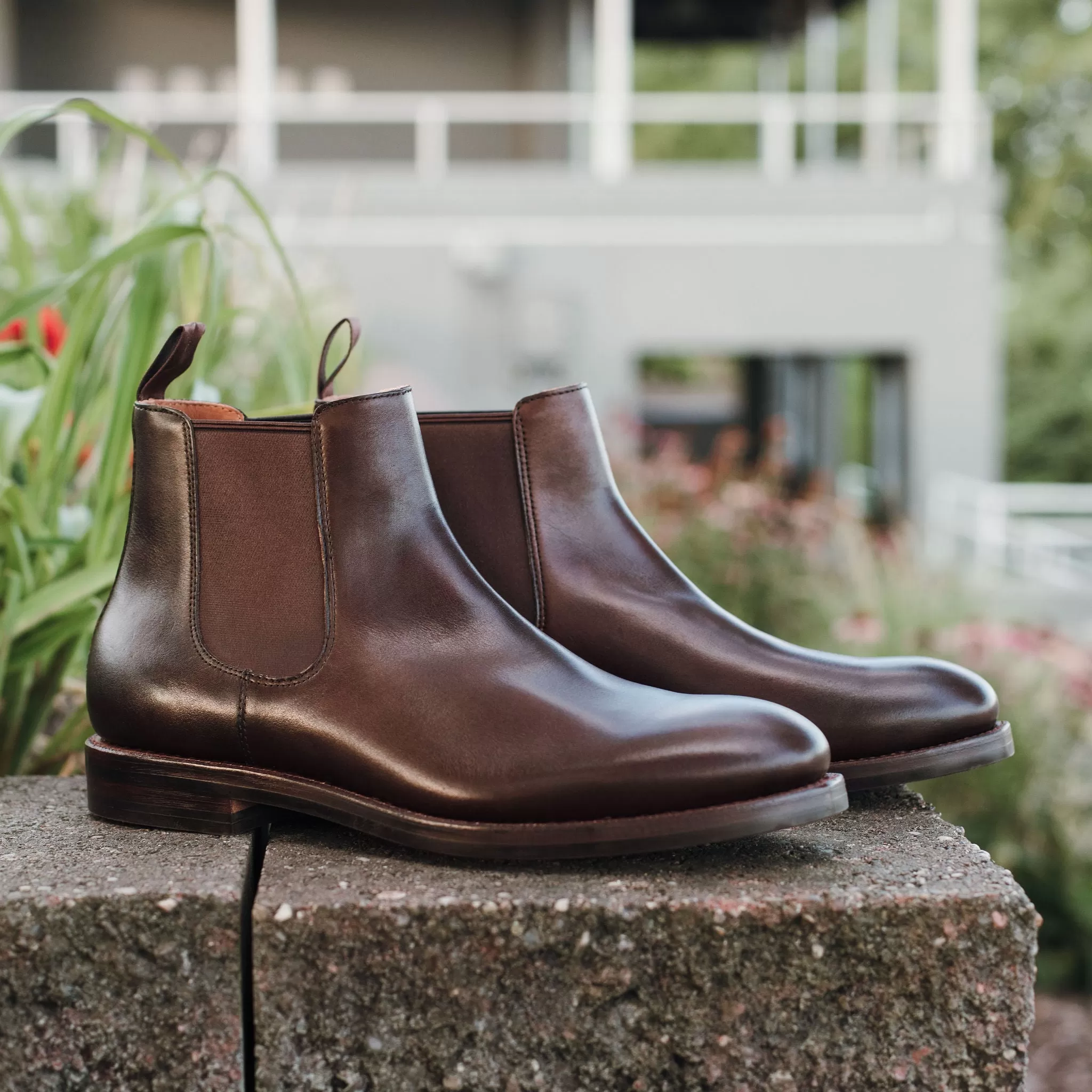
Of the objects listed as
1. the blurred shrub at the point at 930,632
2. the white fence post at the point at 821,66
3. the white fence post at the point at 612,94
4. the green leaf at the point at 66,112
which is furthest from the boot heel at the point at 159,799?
the white fence post at the point at 821,66

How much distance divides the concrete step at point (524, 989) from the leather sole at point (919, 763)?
15 cm

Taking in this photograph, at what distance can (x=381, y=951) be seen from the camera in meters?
0.71

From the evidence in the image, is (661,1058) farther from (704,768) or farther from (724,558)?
(724,558)

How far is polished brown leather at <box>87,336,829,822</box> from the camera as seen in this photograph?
72 cm

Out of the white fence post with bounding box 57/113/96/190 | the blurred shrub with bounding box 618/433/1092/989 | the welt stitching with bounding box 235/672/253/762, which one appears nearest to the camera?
the welt stitching with bounding box 235/672/253/762

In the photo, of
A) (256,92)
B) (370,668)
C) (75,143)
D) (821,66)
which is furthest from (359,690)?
(821,66)

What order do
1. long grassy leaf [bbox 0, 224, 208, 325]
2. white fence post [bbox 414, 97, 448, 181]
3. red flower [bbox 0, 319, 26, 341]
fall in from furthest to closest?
1. white fence post [bbox 414, 97, 448, 181]
2. red flower [bbox 0, 319, 26, 341]
3. long grassy leaf [bbox 0, 224, 208, 325]

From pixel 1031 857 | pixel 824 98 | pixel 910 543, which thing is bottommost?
pixel 1031 857

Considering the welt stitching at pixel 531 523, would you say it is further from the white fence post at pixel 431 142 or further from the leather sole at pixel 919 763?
the white fence post at pixel 431 142

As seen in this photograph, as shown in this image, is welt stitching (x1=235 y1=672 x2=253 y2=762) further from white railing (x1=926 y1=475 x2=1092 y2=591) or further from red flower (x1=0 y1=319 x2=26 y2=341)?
white railing (x1=926 y1=475 x2=1092 y2=591)

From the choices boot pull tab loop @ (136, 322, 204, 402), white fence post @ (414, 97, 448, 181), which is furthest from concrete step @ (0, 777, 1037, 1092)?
white fence post @ (414, 97, 448, 181)

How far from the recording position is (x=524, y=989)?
28.2 inches

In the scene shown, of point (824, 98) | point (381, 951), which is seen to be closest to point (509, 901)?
point (381, 951)

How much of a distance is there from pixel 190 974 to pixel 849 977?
0.37 meters
